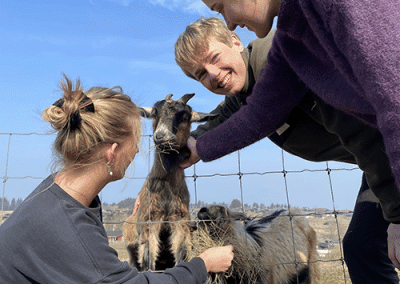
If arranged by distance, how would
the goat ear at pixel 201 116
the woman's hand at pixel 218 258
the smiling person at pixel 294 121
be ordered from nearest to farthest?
the smiling person at pixel 294 121 → the woman's hand at pixel 218 258 → the goat ear at pixel 201 116

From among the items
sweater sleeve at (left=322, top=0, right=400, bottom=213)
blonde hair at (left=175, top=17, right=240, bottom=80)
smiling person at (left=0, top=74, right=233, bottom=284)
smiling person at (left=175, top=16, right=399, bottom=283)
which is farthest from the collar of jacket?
sweater sleeve at (left=322, top=0, right=400, bottom=213)

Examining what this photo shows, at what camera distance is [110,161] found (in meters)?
2.09

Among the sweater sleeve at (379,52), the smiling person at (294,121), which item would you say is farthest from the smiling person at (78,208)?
the sweater sleeve at (379,52)

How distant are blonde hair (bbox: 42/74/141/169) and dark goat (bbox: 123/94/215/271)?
58.6 inches

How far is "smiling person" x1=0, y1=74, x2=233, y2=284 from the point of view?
173 cm

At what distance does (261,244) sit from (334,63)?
3596mm

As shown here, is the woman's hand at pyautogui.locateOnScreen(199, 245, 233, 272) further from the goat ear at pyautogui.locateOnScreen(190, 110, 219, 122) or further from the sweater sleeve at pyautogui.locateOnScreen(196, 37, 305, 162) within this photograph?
the goat ear at pyautogui.locateOnScreen(190, 110, 219, 122)

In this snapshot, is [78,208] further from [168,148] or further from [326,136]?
[168,148]

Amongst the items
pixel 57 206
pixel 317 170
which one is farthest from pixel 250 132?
pixel 317 170

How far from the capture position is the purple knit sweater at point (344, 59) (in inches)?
34.8

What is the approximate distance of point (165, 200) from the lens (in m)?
3.93

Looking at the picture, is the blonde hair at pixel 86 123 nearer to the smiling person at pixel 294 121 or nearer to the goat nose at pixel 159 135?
the smiling person at pixel 294 121

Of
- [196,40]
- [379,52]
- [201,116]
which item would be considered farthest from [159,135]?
[379,52]

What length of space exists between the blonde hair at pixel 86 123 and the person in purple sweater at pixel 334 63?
2.58 ft
